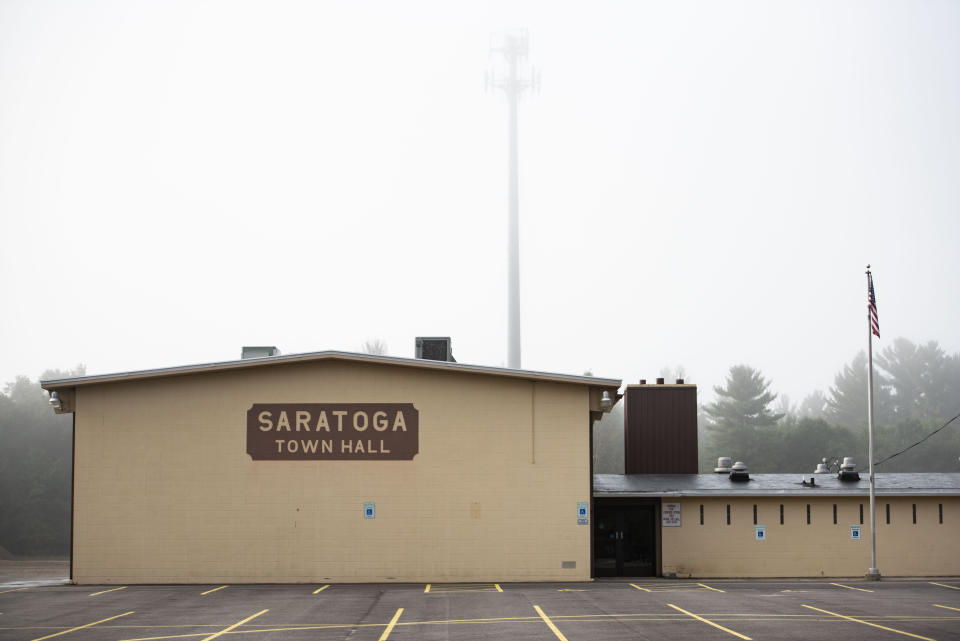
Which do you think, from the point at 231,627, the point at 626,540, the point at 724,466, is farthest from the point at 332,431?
the point at 724,466

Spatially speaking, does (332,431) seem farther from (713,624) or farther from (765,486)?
(765,486)

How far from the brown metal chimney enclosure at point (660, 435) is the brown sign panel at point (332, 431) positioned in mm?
11699

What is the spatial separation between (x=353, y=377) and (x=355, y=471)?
297 centimetres

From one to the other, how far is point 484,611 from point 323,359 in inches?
427

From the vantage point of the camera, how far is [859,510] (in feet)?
101

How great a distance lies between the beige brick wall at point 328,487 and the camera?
27000mm

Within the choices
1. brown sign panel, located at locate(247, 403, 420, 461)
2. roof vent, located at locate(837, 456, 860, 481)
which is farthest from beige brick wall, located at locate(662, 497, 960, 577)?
brown sign panel, located at locate(247, 403, 420, 461)

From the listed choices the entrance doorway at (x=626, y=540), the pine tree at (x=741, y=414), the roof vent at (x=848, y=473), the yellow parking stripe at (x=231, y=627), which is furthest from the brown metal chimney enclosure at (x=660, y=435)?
the pine tree at (x=741, y=414)

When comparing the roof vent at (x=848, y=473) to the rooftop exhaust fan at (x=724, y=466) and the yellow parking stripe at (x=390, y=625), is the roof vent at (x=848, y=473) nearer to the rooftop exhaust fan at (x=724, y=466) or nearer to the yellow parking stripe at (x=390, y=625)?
the rooftop exhaust fan at (x=724, y=466)

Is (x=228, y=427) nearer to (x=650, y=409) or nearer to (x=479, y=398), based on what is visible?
(x=479, y=398)

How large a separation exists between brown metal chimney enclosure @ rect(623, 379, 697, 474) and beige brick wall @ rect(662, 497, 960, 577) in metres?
5.24

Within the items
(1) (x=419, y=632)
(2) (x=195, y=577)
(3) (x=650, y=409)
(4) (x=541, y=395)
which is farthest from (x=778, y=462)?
(1) (x=419, y=632)

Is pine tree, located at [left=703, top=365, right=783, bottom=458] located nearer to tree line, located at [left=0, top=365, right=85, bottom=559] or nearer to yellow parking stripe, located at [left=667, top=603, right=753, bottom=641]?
tree line, located at [left=0, top=365, right=85, bottom=559]

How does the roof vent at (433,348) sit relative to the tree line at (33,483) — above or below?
above
